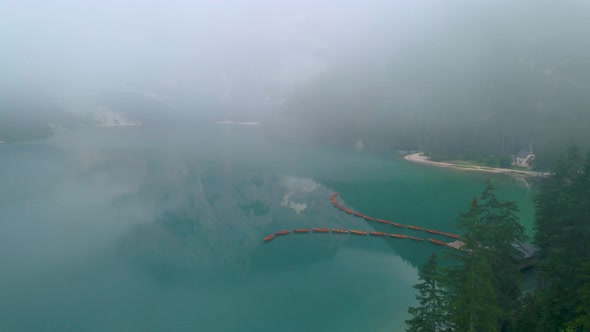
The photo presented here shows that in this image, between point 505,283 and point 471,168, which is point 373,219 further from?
point 471,168

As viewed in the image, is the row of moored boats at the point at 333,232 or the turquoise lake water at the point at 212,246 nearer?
the turquoise lake water at the point at 212,246

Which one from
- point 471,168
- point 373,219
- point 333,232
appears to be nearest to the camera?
point 333,232

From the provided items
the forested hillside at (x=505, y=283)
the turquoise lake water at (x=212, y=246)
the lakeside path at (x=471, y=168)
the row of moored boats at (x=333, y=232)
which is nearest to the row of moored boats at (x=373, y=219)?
the turquoise lake water at (x=212, y=246)

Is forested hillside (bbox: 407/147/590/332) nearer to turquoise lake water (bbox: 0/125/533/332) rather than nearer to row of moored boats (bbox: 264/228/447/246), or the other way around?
turquoise lake water (bbox: 0/125/533/332)

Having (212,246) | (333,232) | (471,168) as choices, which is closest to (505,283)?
(333,232)

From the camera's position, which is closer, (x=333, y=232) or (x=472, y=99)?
(x=333, y=232)

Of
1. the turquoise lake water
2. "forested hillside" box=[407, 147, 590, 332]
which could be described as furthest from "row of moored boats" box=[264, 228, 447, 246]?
"forested hillside" box=[407, 147, 590, 332]

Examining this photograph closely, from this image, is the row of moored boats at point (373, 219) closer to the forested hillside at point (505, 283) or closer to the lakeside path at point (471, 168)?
the forested hillside at point (505, 283)

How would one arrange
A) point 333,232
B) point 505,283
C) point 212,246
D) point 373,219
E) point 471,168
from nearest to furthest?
point 505,283
point 212,246
point 333,232
point 373,219
point 471,168

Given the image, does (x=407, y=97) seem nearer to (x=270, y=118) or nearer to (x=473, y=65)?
(x=473, y=65)
